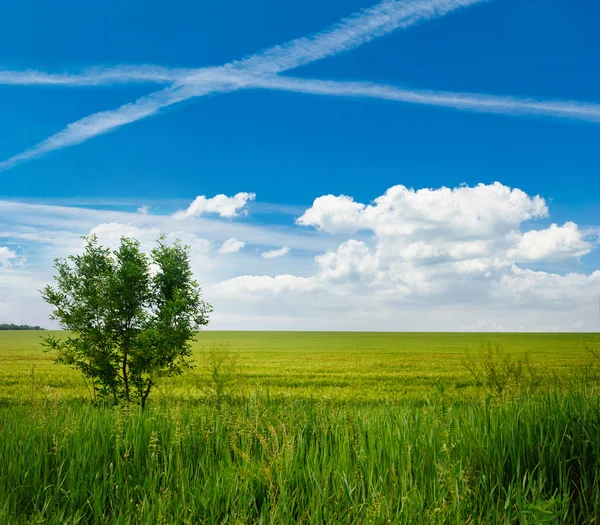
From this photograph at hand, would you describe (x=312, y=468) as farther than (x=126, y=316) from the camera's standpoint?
No

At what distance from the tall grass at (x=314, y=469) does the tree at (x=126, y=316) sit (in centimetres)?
489

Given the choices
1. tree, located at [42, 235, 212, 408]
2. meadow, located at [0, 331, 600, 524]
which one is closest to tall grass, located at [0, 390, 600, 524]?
meadow, located at [0, 331, 600, 524]

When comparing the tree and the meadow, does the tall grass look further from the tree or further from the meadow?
the tree

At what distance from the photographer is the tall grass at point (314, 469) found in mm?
3895

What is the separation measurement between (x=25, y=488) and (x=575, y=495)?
526 cm

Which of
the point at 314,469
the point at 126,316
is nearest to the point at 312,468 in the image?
the point at 314,469

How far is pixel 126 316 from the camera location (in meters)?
11.3

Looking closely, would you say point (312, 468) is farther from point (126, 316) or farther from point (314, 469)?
point (126, 316)

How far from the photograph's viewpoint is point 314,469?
14.7 feet

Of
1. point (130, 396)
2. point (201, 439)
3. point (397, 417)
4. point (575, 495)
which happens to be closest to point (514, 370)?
point (397, 417)

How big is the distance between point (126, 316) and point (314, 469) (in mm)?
8027

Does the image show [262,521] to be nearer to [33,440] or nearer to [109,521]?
[109,521]

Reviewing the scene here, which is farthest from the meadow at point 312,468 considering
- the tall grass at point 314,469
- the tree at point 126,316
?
the tree at point 126,316

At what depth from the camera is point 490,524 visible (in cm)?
373
